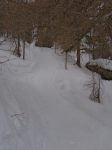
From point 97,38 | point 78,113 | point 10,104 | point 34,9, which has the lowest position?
point 78,113

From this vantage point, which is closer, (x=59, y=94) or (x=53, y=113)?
(x=53, y=113)

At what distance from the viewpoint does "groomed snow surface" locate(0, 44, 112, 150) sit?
28.1ft

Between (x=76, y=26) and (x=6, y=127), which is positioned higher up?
(x=76, y=26)

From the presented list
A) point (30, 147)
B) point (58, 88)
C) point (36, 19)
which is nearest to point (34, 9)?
point (36, 19)

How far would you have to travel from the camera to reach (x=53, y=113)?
1169cm

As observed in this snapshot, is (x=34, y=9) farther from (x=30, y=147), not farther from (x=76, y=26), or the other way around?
(x=30, y=147)

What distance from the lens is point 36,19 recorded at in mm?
11258

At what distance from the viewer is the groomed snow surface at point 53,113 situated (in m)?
8.58

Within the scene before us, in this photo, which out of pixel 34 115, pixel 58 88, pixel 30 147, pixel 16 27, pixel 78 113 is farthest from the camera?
pixel 58 88

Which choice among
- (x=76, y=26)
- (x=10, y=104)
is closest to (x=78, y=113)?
(x=10, y=104)

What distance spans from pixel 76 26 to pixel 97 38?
93cm

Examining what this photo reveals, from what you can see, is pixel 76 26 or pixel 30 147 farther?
pixel 76 26

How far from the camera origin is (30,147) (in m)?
7.88

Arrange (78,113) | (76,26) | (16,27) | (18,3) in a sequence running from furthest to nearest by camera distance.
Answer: (16,27) < (18,3) < (78,113) < (76,26)
